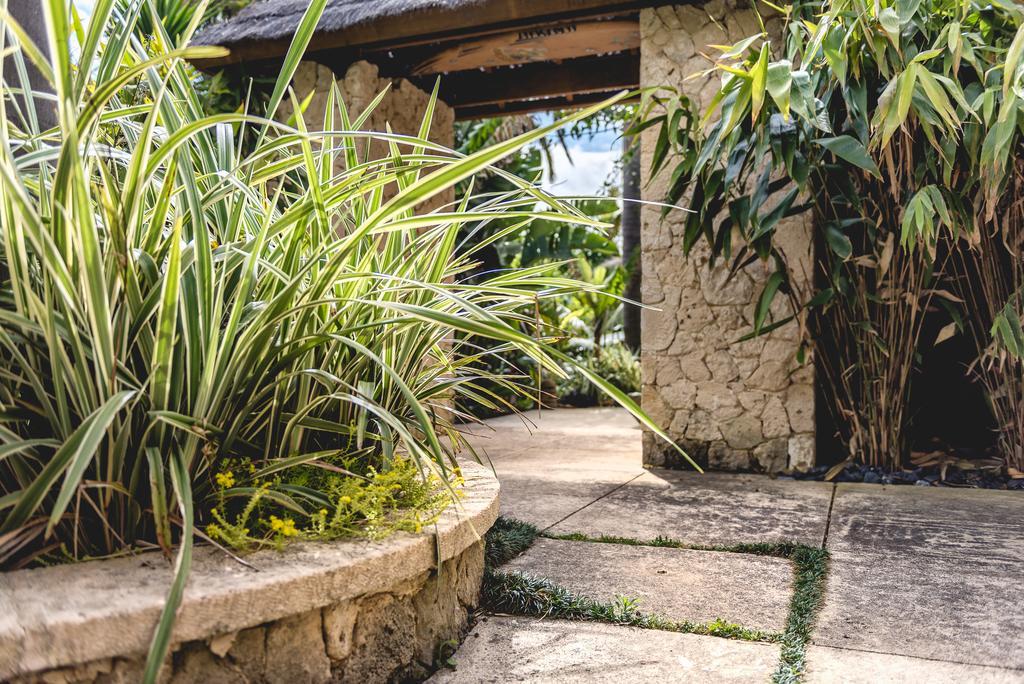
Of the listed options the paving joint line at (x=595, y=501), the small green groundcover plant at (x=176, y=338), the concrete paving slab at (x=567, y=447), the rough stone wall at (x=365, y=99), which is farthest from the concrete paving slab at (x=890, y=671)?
the rough stone wall at (x=365, y=99)

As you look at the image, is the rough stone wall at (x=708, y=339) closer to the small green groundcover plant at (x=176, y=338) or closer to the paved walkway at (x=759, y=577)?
the paved walkway at (x=759, y=577)

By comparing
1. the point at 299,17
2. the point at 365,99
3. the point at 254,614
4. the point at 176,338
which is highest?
the point at 299,17

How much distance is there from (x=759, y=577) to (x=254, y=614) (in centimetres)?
137

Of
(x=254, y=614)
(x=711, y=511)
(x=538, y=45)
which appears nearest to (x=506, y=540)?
(x=711, y=511)

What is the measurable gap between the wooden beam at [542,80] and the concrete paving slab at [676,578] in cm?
306

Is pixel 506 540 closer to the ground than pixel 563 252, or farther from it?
closer to the ground

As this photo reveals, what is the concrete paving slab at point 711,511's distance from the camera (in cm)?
247

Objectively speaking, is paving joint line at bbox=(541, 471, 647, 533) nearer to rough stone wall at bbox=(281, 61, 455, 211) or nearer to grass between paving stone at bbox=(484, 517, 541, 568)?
grass between paving stone at bbox=(484, 517, 541, 568)

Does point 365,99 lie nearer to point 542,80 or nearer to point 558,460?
point 542,80

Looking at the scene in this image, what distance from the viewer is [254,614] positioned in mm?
1151

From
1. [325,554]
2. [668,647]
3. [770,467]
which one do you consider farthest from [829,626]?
[770,467]

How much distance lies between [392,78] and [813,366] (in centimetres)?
269

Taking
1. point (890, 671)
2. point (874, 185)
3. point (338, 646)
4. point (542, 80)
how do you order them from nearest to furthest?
1. point (338, 646)
2. point (890, 671)
3. point (874, 185)
4. point (542, 80)

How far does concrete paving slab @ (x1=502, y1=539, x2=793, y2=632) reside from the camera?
1.81 meters
